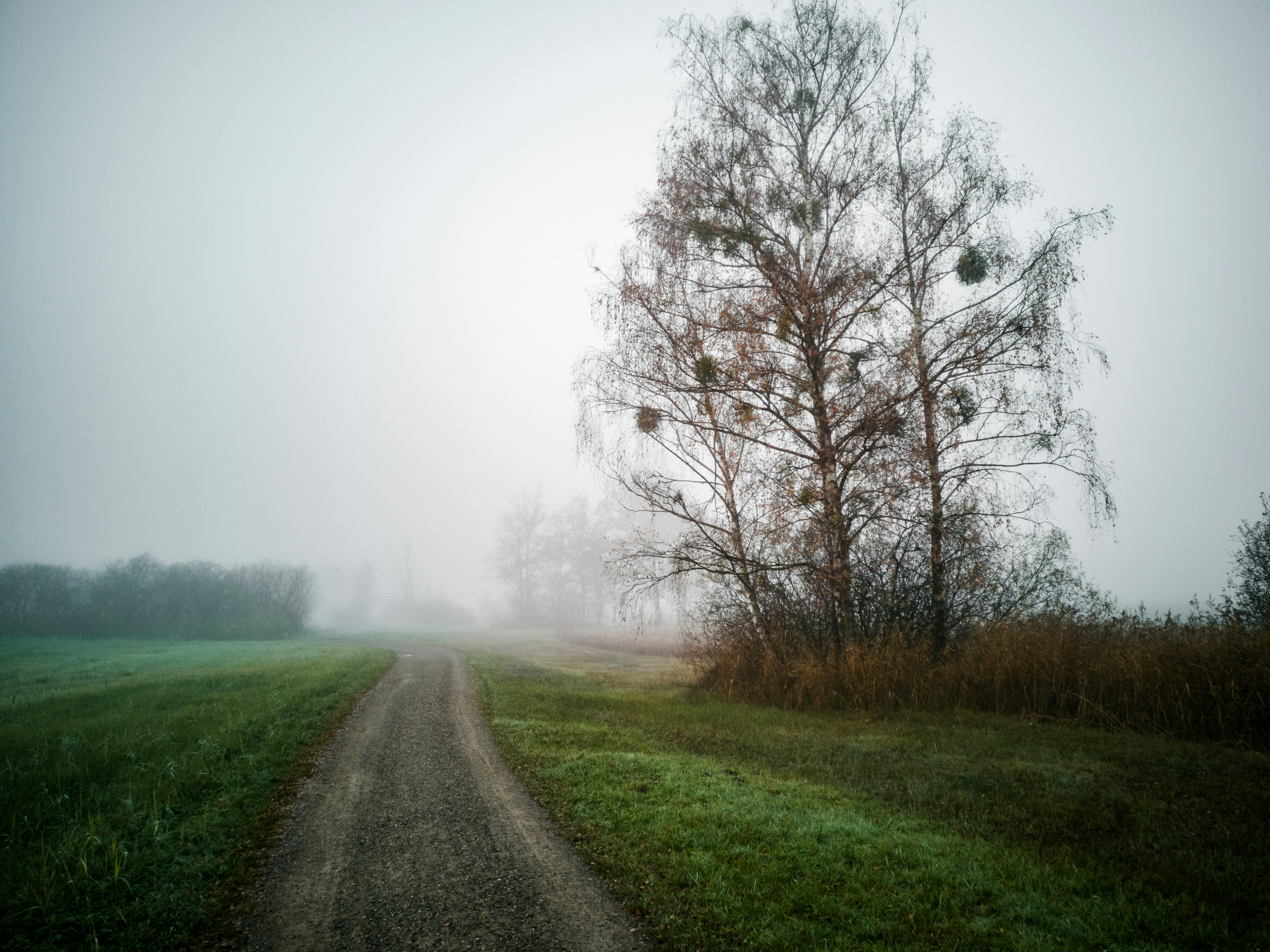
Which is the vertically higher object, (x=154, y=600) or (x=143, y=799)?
(x=143, y=799)

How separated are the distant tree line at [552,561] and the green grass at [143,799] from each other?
4371 centimetres

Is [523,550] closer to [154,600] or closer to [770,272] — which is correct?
[154,600]

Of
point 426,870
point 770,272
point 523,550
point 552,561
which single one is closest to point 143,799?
point 426,870

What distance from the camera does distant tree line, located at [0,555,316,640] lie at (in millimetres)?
33625

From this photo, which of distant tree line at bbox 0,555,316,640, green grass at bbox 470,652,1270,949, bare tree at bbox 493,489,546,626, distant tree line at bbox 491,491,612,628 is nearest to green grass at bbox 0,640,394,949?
green grass at bbox 470,652,1270,949

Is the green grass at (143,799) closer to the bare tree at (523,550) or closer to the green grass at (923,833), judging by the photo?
the green grass at (923,833)

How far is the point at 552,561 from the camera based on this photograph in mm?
59781

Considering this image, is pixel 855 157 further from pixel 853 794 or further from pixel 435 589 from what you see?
pixel 435 589

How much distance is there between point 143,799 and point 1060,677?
1328 centimetres

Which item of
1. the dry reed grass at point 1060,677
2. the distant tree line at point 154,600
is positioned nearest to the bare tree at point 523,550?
the distant tree line at point 154,600

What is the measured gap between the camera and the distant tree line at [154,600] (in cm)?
3362

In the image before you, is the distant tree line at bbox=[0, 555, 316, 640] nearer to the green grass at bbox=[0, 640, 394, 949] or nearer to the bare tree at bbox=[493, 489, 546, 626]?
the bare tree at bbox=[493, 489, 546, 626]

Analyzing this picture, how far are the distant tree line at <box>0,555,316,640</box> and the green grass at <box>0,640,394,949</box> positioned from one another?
29.1m

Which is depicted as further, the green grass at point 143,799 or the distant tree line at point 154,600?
the distant tree line at point 154,600
